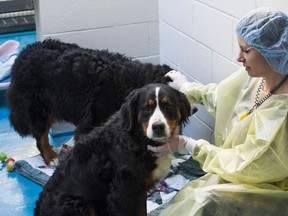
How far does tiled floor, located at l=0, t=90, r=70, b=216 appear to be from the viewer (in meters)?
3.35

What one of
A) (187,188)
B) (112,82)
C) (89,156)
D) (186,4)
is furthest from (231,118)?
(186,4)

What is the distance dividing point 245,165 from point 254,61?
486mm

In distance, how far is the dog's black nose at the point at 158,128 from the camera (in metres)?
2.45

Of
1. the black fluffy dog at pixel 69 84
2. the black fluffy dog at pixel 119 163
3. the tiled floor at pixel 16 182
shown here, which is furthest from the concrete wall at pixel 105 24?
the black fluffy dog at pixel 119 163

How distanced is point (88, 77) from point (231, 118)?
3.81 feet

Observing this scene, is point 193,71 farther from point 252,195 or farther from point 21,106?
point 252,195

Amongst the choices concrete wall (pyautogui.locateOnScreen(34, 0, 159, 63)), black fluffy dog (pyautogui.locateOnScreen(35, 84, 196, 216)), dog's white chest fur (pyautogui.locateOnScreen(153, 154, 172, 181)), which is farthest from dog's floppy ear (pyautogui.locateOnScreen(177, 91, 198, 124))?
concrete wall (pyautogui.locateOnScreen(34, 0, 159, 63))

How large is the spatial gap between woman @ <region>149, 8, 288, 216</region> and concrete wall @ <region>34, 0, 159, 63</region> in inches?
67.4

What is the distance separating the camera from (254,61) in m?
2.41

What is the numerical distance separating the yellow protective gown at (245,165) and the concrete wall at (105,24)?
166 centimetres

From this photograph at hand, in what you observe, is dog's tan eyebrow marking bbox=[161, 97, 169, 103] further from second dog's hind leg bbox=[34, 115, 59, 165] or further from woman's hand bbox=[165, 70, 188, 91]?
second dog's hind leg bbox=[34, 115, 59, 165]

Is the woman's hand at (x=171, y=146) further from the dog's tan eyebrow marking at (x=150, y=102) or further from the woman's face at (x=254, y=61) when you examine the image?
the woman's face at (x=254, y=61)

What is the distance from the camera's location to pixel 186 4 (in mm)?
3791

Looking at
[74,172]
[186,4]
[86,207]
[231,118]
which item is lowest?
[86,207]
